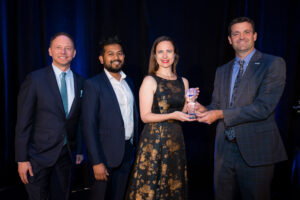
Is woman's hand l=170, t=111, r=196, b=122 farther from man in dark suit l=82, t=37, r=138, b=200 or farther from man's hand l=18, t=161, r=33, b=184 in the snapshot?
man's hand l=18, t=161, r=33, b=184

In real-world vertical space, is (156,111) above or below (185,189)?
above

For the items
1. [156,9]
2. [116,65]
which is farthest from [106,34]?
[116,65]

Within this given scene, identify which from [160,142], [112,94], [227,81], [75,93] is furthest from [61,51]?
[227,81]

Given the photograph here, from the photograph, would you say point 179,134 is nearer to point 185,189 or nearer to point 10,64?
point 185,189

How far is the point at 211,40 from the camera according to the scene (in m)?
3.51

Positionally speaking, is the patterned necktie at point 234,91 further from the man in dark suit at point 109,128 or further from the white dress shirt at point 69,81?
the white dress shirt at point 69,81

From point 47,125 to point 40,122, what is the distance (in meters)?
0.06

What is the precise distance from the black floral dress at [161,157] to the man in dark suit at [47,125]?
2.02ft

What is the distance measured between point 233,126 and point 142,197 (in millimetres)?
934

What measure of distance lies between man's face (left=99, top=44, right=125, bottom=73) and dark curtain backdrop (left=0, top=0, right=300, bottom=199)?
0.89 meters

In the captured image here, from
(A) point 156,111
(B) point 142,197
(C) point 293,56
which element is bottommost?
(B) point 142,197

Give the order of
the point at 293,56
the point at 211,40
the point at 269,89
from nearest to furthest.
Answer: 1. the point at 269,89
2. the point at 293,56
3. the point at 211,40

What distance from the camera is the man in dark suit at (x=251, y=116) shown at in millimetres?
1875

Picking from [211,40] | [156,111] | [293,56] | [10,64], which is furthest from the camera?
[211,40]
